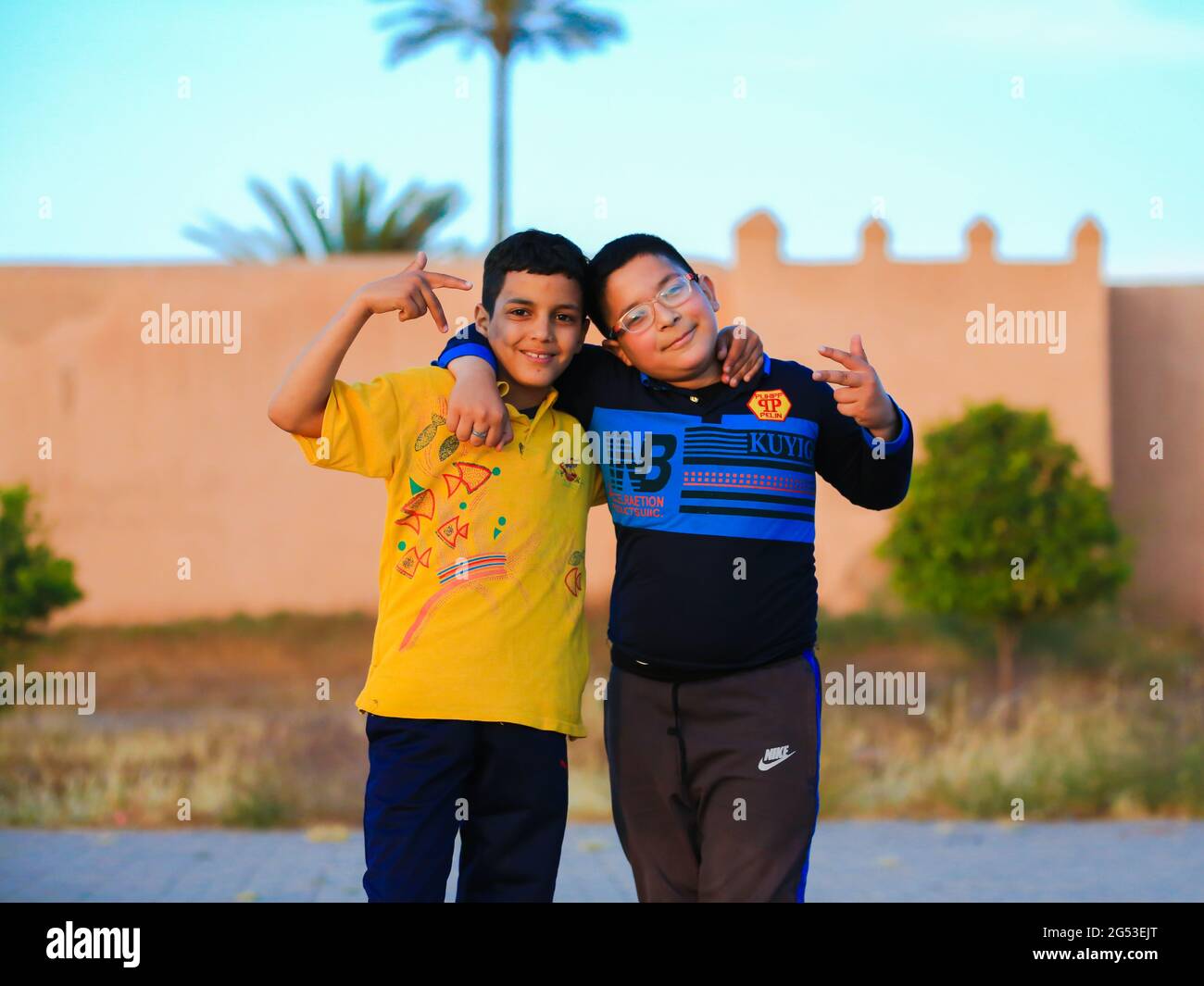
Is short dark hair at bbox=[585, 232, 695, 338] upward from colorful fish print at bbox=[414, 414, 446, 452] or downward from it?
upward

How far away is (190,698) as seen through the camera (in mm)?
9289

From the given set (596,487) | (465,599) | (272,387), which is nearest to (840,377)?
(596,487)

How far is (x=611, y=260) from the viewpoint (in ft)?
9.42

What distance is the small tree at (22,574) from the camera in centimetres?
695

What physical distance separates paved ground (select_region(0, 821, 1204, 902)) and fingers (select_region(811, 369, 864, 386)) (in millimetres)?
2720

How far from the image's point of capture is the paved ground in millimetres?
5074

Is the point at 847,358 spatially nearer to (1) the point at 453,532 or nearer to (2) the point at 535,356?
(2) the point at 535,356

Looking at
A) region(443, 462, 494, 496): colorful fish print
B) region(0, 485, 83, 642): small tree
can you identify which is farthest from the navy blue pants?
region(0, 485, 83, 642): small tree

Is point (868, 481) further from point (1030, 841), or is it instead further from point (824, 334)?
point (824, 334)

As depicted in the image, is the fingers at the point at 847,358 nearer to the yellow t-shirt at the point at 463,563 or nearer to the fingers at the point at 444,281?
the yellow t-shirt at the point at 463,563

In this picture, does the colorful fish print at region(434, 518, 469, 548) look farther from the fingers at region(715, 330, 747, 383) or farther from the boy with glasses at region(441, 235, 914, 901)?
the fingers at region(715, 330, 747, 383)

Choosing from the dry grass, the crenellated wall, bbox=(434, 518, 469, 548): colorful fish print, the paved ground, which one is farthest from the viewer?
the crenellated wall

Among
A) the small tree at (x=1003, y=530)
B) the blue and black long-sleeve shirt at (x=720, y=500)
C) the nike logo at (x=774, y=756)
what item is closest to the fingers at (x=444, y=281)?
the blue and black long-sleeve shirt at (x=720, y=500)

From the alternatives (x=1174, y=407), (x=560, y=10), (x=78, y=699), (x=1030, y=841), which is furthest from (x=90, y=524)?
(x=1174, y=407)
